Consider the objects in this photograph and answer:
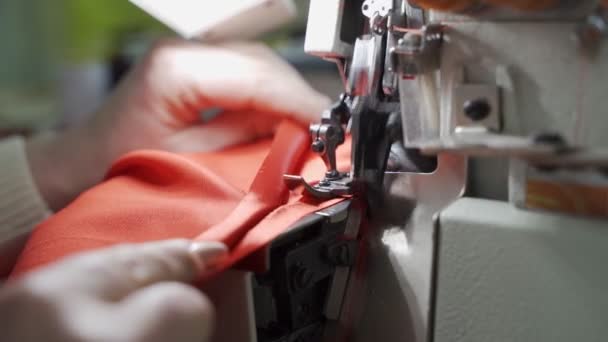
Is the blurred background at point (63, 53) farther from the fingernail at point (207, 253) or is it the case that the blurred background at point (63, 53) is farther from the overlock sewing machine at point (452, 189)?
the fingernail at point (207, 253)

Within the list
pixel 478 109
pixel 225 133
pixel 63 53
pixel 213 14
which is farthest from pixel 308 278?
pixel 63 53

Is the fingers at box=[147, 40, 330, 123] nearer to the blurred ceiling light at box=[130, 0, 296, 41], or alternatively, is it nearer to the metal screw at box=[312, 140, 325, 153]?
the blurred ceiling light at box=[130, 0, 296, 41]

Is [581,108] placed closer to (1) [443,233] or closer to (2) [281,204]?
(1) [443,233]

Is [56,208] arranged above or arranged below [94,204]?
below

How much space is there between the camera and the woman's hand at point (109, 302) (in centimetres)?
45

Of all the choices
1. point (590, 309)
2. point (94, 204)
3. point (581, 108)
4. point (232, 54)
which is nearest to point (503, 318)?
point (590, 309)

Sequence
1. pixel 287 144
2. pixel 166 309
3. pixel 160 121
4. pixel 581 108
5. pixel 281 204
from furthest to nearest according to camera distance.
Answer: pixel 160 121 → pixel 287 144 → pixel 281 204 → pixel 581 108 → pixel 166 309

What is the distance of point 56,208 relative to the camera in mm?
1213

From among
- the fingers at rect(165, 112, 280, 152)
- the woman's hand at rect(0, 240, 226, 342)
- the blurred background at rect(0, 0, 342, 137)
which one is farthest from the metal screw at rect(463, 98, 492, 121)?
the blurred background at rect(0, 0, 342, 137)

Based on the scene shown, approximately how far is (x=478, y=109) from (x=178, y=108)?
685 millimetres

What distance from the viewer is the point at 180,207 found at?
728 millimetres

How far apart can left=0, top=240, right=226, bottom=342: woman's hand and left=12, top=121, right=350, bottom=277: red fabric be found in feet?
0.28

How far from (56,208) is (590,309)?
992 millimetres

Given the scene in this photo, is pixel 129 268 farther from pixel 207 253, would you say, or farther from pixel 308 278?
pixel 308 278
